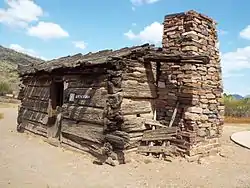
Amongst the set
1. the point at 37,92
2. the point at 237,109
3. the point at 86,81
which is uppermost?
the point at 86,81

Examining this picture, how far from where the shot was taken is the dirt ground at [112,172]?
6809 millimetres

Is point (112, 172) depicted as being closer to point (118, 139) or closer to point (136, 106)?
point (118, 139)

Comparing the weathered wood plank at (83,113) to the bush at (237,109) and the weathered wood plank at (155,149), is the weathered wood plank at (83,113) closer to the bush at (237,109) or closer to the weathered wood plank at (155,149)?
the weathered wood plank at (155,149)

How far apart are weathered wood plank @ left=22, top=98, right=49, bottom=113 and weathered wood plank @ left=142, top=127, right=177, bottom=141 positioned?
17.2ft

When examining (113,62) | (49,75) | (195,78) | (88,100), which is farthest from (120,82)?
(49,75)

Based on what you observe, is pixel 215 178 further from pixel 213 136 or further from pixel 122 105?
pixel 122 105

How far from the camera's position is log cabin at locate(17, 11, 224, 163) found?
8.65 metres

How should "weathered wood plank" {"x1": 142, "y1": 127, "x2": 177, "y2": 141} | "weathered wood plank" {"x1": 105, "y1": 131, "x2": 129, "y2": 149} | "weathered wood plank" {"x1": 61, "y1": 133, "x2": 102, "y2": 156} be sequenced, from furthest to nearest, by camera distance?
1. "weathered wood plank" {"x1": 61, "y1": 133, "x2": 102, "y2": 156}
2. "weathered wood plank" {"x1": 142, "y1": 127, "x2": 177, "y2": 141}
3. "weathered wood plank" {"x1": 105, "y1": 131, "x2": 129, "y2": 149}

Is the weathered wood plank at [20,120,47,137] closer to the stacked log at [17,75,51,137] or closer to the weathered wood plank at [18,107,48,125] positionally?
the stacked log at [17,75,51,137]

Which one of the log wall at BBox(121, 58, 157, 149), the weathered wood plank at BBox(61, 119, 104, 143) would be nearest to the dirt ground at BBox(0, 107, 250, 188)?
the weathered wood plank at BBox(61, 119, 104, 143)

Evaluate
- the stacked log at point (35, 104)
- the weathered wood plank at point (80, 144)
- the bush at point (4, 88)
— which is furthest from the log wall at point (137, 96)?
the bush at point (4, 88)

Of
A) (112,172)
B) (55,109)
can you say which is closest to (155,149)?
(112,172)

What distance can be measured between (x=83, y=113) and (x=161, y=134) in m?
2.69

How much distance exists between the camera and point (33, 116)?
13.4 m
